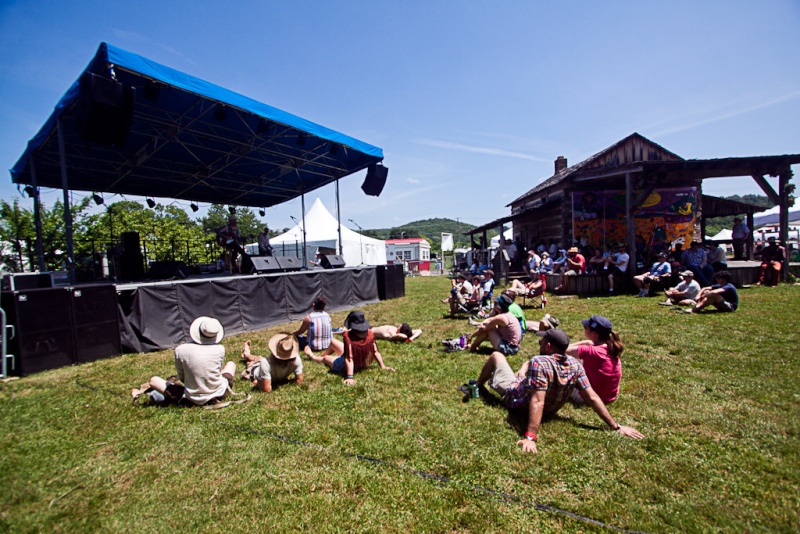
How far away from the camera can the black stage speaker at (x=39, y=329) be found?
18.9 feet

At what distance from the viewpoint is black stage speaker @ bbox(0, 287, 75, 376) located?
5.76 meters

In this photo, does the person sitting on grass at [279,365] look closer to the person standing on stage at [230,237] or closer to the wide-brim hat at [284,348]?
the wide-brim hat at [284,348]

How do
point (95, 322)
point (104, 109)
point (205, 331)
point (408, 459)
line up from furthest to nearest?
1. point (104, 109)
2. point (95, 322)
3. point (205, 331)
4. point (408, 459)

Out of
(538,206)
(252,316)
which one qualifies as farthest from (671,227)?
(252,316)

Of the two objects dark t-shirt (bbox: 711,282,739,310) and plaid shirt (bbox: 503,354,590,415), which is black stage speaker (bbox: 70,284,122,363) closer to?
plaid shirt (bbox: 503,354,590,415)

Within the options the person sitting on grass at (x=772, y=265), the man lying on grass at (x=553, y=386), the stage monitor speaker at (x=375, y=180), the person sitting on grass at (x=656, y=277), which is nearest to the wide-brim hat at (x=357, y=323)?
the man lying on grass at (x=553, y=386)

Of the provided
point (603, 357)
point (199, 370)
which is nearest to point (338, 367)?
point (199, 370)

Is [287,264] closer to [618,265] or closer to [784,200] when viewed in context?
[618,265]

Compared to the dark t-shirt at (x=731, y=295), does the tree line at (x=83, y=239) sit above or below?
above

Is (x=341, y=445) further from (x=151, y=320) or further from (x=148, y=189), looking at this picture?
(x=148, y=189)

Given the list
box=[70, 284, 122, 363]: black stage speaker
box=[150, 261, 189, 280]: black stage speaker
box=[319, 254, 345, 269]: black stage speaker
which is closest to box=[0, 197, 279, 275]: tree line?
box=[150, 261, 189, 280]: black stage speaker

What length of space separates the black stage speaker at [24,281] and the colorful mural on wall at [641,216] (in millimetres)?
16717

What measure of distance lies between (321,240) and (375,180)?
40.4ft

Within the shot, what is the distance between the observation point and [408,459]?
2.96 metres
